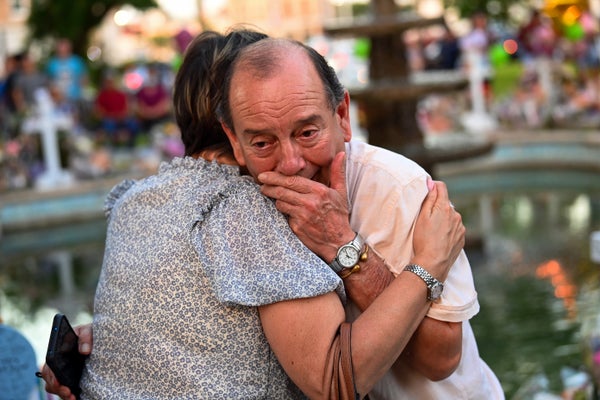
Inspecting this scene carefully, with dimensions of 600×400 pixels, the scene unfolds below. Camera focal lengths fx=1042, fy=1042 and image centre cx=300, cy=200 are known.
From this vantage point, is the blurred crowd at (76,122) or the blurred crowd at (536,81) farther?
the blurred crowd at (536,81)

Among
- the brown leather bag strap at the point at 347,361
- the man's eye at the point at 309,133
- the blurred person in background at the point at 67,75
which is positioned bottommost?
the blurred person in background at the point at 67,75

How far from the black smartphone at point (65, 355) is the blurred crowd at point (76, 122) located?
11.4m

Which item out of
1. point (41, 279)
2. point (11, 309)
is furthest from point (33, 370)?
point (41, 279)

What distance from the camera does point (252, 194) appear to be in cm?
236

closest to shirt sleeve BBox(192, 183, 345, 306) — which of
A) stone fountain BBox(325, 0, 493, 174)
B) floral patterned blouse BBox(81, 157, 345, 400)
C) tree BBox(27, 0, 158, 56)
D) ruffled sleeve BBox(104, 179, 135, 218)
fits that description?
floral patterned blouse BBox(81, 157, 345, 400)

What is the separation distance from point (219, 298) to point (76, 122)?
47.4ft

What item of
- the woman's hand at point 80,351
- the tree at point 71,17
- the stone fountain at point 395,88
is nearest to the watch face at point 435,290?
the woman's hand at point 80,351

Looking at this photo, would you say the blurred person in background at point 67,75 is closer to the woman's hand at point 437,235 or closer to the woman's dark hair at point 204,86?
the woman's dark hair at point 204,86

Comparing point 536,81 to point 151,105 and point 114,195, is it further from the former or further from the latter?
point 114,195

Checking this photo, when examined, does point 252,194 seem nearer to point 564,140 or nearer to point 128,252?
point 128,252

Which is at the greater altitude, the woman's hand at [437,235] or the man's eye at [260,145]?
the man's eye at [260,145]

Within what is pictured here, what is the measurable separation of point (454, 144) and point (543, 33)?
1052 cm

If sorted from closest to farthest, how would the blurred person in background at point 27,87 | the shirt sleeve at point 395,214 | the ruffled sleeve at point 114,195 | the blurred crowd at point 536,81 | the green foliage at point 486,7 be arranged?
the shirt sleeve at point 395,214 → the ruffled sleeve at point 114,195 → the blurred crowd at point 536,81 → the blurred person in background at point 27,87 → the green foliage at point 486,7

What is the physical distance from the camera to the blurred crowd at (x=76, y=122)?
46.4 feet
